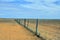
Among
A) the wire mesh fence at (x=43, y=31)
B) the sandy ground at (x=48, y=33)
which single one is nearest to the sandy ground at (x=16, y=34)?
the wire mesh fence at (x=43, y=31)

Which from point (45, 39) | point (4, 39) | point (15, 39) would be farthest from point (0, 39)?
point (45, 39)

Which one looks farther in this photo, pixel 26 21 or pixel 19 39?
pixel 26 21

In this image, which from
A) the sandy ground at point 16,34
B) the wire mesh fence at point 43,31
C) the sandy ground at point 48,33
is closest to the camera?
the sandy ground at point 16,34

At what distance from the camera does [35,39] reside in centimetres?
982

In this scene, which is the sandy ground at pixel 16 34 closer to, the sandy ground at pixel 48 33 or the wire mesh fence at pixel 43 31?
the wire mesh fence at pixel 43 31

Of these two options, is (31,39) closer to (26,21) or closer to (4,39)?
(4,39)

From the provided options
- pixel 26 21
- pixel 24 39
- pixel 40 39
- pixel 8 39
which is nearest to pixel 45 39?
pixel 40 39

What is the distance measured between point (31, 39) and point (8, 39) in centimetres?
133

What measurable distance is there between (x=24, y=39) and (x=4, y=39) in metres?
1.14

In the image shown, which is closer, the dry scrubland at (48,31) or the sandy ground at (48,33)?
the sandy ground at (48,33)

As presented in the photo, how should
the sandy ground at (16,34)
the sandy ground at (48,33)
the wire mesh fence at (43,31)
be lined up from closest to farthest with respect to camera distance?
1. the sandy ground at (16,34)
2. the sandy ground at (48,33)
3. the wire mesh fence at (43,31)

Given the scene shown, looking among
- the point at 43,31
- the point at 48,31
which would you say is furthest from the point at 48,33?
the point at 48,31

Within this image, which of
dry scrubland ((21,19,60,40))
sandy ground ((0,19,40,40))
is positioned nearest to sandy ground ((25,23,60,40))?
dry scrubland ((21,19,60,40))

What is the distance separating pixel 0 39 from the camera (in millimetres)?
9625
